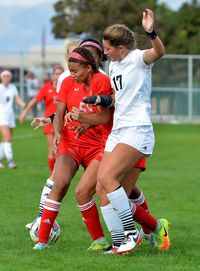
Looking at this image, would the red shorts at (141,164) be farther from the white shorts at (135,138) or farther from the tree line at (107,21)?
the tree line at (107,21)

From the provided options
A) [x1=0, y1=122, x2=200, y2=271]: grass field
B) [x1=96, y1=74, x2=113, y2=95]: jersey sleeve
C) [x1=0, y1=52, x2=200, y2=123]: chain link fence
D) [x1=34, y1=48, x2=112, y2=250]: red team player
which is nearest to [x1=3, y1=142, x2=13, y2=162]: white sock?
[x1=0, y1=122, x2=200, y2=271]: grass field

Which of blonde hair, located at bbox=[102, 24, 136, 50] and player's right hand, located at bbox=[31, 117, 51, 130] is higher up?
blonde hair, located at bbox=[102, 24, 136, 50]

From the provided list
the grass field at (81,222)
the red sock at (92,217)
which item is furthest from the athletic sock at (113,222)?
the red sock at (92,217)

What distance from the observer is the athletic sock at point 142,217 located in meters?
8.97

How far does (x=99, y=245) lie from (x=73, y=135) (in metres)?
1.16

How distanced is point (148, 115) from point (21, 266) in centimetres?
185

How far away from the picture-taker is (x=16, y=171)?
17.8 metres

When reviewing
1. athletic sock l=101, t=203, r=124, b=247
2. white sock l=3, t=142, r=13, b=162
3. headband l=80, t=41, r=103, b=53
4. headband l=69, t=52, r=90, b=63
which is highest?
headband l=80, t=41, r=103, b=53

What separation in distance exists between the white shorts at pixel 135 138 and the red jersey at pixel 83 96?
48 centimetres

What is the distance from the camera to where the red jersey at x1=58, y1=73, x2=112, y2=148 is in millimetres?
8844

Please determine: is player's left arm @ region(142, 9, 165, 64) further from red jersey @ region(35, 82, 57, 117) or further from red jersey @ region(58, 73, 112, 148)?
red jersey @ region(35, 82, 57, 117)

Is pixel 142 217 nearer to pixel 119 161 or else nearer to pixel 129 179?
pixel 129 179

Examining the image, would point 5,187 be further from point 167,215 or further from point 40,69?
point 40,69

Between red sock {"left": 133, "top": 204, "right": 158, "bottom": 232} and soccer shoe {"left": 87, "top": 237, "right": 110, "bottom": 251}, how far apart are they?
1.28 ft
